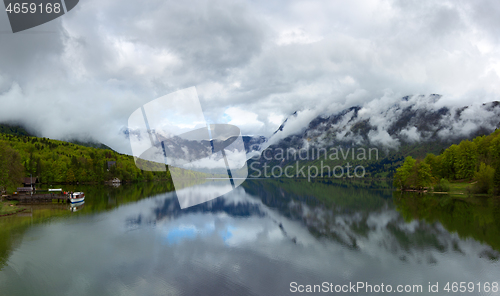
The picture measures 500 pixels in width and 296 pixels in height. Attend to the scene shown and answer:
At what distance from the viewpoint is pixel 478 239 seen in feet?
95.0

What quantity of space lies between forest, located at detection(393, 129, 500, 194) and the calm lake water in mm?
36131

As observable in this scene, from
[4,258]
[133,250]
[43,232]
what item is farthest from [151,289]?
[43,232]

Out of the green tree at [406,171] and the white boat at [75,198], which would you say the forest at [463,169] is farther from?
the white boat at [75,198]

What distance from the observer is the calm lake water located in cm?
1791

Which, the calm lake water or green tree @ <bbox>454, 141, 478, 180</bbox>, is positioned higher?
green tree @ <bbox>454, 141, 478, 180</bbox>

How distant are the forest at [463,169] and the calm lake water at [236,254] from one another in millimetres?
36131

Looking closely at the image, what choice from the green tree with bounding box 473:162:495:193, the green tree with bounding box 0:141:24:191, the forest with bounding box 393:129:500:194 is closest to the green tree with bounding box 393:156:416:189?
the forest with bounding box 393:129:500:194

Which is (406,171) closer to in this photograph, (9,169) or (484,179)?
(484,179)

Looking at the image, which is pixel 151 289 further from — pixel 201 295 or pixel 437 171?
pixel 437 171

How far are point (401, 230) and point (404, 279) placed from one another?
17.0 metres

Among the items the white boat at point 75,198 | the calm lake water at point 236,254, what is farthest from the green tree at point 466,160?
the white boat at point 75,198

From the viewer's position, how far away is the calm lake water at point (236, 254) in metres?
17.9

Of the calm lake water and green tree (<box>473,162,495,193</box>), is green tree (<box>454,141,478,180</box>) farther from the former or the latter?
the calm lake water

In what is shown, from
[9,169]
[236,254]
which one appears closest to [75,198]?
[9,169]
